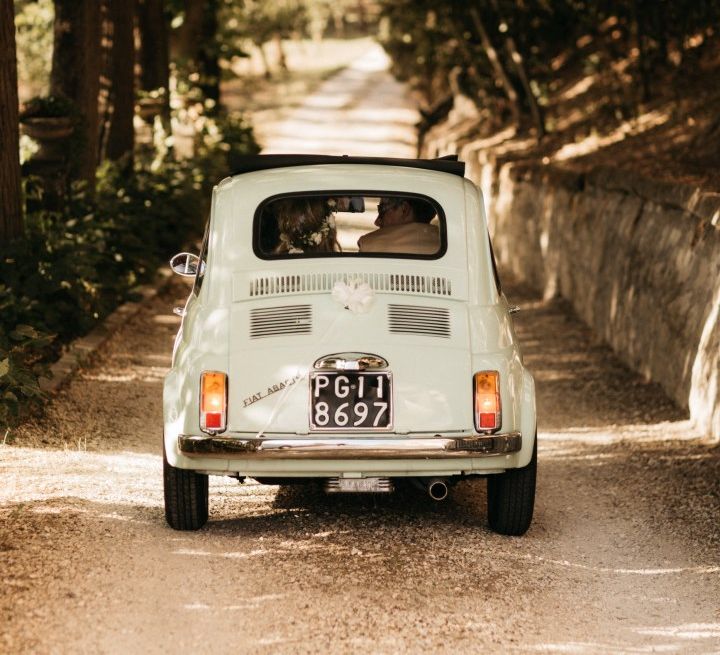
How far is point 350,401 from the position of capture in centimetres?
613

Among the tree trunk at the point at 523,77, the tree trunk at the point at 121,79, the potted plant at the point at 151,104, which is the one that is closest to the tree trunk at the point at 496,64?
the tree trunk at the point at 523,77

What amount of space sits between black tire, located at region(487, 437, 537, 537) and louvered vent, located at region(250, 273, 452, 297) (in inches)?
37.1

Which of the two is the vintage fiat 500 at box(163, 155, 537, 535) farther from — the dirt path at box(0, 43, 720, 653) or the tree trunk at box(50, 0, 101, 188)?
the tree trunk at box(50, 0, 101, 188)

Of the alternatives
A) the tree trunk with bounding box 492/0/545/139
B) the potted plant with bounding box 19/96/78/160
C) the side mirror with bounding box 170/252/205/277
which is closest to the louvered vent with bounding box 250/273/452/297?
the side mirror with bounding box 170/252/205/277

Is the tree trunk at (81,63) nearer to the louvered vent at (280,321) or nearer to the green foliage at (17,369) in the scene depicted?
the green foliage at (17,369)

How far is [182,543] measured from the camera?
636 cm

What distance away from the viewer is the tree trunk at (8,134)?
33.3 feet

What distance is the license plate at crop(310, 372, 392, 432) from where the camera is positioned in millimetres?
6102

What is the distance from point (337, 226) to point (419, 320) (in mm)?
1196

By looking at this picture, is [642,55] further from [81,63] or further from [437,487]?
[437,487]

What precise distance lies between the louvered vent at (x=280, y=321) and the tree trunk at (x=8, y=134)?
15.4 ft

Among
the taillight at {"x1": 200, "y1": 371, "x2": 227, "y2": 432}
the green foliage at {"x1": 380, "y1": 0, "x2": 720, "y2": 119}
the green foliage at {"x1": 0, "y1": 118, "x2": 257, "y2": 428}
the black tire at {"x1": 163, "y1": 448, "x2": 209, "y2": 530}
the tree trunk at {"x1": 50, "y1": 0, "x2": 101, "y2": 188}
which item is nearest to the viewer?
the taillight at {"x1": 200, "y1": 371, "x2": 227, "y2": 432}

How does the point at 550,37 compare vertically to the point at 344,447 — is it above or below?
below

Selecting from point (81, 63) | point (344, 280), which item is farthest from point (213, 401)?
point (81, 63)
